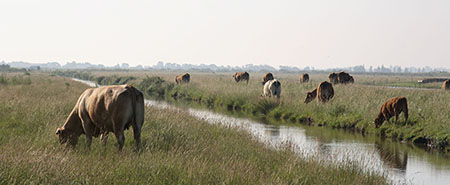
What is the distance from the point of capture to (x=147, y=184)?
22.4ft

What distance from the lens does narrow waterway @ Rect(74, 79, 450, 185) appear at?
39.5ft

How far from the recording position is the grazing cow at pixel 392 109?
1879 centimetres

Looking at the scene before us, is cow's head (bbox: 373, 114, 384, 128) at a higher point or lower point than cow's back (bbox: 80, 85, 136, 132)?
lower

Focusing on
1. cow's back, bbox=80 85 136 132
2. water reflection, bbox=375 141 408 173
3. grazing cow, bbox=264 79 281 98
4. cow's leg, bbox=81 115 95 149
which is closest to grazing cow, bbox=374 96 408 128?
water reflection, bbox=375 141 408 173

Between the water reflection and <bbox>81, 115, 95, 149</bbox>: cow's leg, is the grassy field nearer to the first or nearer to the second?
<bbox>81, 115, 95, 149</bbox>: cow's leg

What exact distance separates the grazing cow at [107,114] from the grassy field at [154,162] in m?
0.32

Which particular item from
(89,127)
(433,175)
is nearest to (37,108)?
(89,127)

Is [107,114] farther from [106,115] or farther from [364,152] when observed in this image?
[364,152]

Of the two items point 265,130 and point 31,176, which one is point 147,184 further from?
point 265,130

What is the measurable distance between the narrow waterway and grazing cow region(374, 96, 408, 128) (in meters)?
1.19

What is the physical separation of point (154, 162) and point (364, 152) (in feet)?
26.5

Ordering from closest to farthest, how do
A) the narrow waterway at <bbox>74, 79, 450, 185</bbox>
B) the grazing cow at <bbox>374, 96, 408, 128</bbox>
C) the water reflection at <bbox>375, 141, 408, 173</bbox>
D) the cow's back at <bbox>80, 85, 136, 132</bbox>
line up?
the cow's back at <bbox>80, 85, 136, 132</bbox>
the narrow waterway at <bbox>74, 79, 450, 185</bbox>
the water reflection at <bbox>375, 141, 408, 173</bbox>
the grazing cow at <bbox>374, 96, 408, 128</bbox>

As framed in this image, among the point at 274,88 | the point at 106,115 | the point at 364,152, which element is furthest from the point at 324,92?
the point at 106,115

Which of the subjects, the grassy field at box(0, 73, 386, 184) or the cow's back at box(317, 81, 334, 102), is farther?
the cow's back at box(317, 81, 334, 102)
